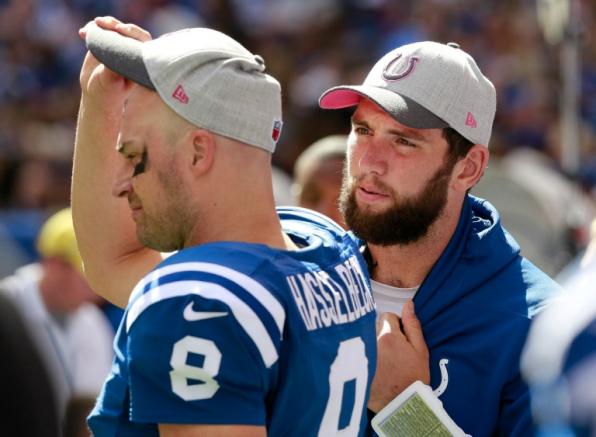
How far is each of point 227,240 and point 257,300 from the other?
8.7 inches

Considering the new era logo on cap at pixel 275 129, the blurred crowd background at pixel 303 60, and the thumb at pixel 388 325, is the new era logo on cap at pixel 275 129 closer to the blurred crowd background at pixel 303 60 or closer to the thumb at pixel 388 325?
the thumb at pixel 388 325

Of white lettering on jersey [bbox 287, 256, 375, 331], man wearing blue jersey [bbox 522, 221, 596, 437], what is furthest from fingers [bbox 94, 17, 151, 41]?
man wearing blue jersey [bbox 522, 221, 596, 437]

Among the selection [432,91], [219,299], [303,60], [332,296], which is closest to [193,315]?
[219,299]

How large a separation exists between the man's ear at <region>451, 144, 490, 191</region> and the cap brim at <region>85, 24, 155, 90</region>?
3.27 ft

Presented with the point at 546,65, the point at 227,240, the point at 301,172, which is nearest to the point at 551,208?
the point at 301,172

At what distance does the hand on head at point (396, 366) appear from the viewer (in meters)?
3.01

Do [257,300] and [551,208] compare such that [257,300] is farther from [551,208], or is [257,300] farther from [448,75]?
[551,208]

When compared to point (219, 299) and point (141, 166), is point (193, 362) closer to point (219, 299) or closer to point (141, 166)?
point (219, 299)

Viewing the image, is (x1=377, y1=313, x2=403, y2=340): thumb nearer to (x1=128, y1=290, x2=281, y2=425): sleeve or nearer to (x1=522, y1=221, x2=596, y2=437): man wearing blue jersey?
(x1=128, y1=290, x2=281, y2=425): sleeve

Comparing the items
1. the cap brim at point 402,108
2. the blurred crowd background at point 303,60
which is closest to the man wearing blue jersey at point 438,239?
the cap brim at point 402,108

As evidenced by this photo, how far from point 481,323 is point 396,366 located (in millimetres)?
250

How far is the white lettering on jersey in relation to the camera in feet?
7.76

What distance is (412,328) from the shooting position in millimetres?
3080

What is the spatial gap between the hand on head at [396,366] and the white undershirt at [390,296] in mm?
164
